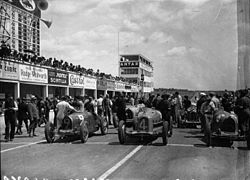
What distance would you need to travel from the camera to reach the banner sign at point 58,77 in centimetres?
1440

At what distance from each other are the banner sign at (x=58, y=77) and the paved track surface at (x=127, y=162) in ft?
24.9

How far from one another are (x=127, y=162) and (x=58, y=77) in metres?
10.3

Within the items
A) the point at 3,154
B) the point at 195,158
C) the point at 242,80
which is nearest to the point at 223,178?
the point at 195,158

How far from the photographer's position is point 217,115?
816cm

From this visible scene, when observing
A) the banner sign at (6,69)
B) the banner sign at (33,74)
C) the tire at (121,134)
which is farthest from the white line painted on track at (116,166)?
the banner sign at (33,74)

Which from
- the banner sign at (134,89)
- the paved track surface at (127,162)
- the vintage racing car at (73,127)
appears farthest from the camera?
the banner sign at (134,89)

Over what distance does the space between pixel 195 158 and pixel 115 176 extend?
2.01 metres

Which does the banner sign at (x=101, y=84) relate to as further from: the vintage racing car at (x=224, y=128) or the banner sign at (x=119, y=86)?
the vintage racing car at (x=224, y=128)

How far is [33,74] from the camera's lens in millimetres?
13188

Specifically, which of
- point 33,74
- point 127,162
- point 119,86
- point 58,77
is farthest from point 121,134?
point 119,86

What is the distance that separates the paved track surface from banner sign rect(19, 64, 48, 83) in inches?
217

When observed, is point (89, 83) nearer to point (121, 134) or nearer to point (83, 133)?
point (83, 133)

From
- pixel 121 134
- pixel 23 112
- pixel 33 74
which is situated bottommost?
pixel 121 134

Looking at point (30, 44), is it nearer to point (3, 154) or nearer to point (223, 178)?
point (3, 154)
